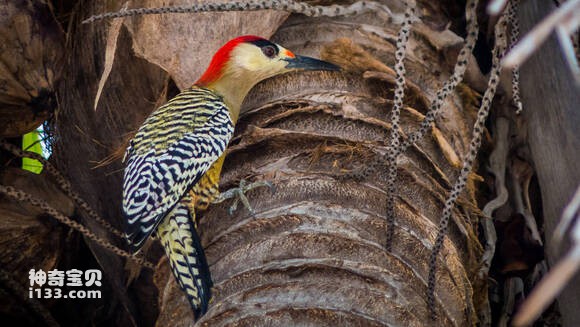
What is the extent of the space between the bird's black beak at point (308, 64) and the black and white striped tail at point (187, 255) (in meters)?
0.60

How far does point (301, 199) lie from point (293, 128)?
0.30 metres

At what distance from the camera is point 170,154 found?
101 inches

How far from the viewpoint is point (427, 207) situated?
2322mm

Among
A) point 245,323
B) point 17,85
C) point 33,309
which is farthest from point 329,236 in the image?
point 33,309

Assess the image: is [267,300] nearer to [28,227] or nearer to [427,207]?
[427,207]

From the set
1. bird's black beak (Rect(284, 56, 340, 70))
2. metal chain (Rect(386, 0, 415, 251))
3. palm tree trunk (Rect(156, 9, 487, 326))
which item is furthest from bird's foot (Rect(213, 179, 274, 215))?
bird's black beak (Rect(284, 56, 340, 70))

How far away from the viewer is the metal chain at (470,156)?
1.88 m

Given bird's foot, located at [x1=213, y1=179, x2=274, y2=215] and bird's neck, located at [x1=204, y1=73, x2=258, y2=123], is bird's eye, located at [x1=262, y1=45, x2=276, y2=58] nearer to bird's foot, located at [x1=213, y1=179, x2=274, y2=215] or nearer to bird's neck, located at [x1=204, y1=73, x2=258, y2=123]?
bird's neck, located at [x1=204, y1=73, x2=258, y2=123]

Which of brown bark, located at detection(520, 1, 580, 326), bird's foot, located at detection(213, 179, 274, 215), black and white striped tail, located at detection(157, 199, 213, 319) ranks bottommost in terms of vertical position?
black and white striped tail, located at detection(157, 199, 213, 319)

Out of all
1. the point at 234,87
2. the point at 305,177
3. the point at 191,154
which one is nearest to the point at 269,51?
the point at 234,87

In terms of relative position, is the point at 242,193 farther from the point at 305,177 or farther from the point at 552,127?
the point at 552,127

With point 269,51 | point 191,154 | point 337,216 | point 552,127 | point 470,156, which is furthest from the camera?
point 269,51

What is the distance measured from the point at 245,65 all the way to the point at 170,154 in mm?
451

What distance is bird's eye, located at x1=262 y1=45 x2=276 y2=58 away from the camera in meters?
2.67
